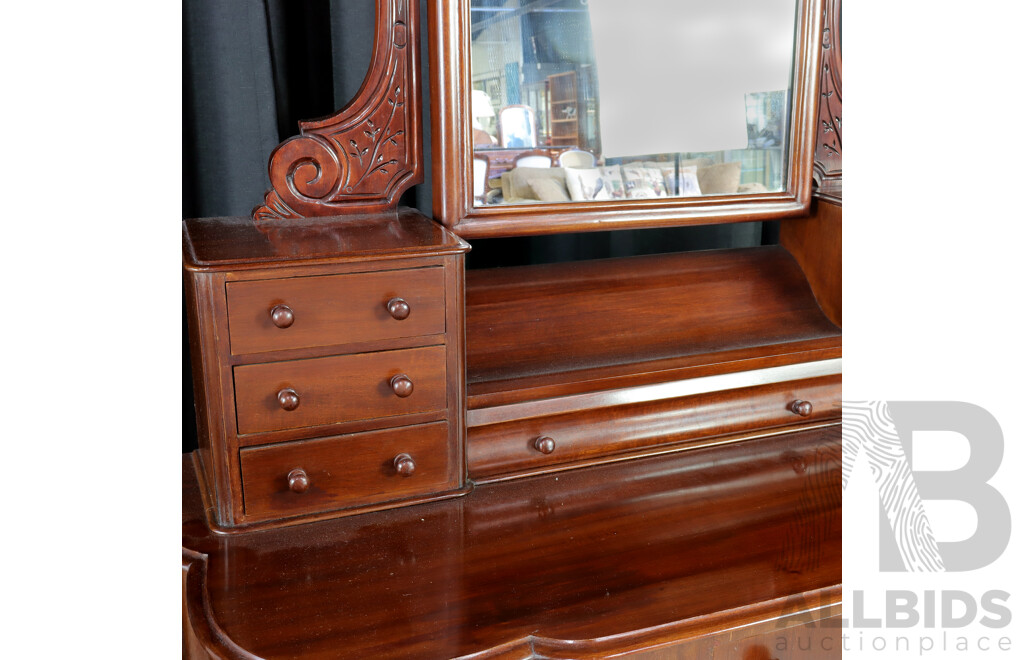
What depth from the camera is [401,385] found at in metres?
1.07

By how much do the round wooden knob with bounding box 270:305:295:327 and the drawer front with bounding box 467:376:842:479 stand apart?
31 centimetres

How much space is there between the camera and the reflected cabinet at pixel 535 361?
3.07ft

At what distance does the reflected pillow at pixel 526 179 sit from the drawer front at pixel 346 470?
0.38m

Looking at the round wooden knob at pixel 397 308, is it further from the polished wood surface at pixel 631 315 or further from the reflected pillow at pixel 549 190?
the reflected pillow at pixel 549 190

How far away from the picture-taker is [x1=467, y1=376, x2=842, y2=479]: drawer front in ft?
3.90

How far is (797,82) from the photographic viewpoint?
4.62 ft

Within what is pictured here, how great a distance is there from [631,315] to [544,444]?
287mm

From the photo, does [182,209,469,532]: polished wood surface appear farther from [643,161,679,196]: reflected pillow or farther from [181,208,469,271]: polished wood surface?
[643,161,679,196]: reflected pillow

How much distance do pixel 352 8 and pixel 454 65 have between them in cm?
36

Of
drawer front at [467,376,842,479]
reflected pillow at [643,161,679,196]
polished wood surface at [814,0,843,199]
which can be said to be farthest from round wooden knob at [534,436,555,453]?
polished wood surface at [814,0,843,199]

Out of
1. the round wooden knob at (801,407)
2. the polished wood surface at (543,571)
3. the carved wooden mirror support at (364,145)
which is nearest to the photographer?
the polished wood surface at (543,571)

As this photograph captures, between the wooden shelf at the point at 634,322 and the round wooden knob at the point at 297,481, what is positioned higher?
the wooden shelf at the point at 634,322
